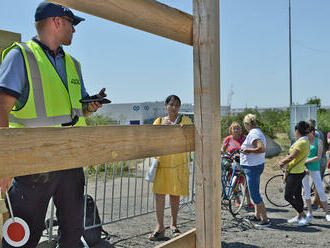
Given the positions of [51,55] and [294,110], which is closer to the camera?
[51,55]

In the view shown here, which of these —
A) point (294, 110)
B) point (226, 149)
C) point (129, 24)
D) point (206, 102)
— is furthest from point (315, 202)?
point (294, 110)

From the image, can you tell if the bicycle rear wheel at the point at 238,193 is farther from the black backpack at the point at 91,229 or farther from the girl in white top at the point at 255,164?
the black backpack at the point at 91,229

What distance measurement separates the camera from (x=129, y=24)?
1598 mm

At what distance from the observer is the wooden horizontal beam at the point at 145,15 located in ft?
4.71

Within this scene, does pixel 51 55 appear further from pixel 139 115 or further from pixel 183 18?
pixel 139 115

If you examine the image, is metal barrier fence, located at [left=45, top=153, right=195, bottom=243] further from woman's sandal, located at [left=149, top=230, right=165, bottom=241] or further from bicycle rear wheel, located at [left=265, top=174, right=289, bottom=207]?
bicycle rear wheel, located at [left=265, top=174, right=289, bottom=207]

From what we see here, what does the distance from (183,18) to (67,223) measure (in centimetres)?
131

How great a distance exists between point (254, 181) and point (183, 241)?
4.06 m

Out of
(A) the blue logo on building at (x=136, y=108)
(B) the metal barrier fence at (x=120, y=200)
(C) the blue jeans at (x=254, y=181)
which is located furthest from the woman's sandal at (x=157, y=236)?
(A) the blue logo on building at (x=136, y=108)

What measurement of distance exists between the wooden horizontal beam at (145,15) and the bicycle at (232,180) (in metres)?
4.60

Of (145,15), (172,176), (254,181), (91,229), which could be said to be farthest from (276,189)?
(145,15)

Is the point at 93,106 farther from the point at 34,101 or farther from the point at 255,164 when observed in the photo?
the point at 255,164

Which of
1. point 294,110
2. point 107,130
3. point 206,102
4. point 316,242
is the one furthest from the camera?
point 294,110

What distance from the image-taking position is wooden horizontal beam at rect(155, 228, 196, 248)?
1.75m
